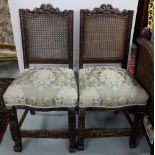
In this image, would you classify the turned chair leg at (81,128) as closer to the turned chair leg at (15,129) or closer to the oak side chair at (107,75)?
the oak side chair at (107,75)

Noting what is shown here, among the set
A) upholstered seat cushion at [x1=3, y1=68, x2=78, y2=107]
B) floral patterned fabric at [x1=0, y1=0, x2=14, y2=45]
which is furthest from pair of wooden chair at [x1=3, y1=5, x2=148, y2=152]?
floral patterned fabric at [x1=0, y1=0, x2=14, y2=45]

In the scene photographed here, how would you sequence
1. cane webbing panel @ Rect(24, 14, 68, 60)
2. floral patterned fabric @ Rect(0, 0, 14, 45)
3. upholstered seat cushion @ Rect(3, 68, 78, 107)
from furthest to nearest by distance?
floral patterned fabric @ Rect(0, 0, 14, 45)
cane webbing panel @ Rect(24, 14, 68, 60)
upholstered seat cushion @ Rect(3, 68, 78, 107)

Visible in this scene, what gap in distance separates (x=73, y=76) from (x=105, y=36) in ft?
1.26

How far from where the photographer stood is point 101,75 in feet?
4.92

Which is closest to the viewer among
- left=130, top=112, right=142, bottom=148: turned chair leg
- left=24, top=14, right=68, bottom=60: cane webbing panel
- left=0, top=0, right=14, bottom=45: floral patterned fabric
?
left=130, top=112, right=142, bottom=148: turned chair leg

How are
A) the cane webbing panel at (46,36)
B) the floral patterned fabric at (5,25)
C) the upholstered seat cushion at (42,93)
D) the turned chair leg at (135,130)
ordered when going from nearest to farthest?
the upholstered seat cushion at (42,93), the turned chair leg at (135,130), the cane webbing panel at (46,36), the floral patterned fabric at (5,25)

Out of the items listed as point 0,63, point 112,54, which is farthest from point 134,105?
point 0,63

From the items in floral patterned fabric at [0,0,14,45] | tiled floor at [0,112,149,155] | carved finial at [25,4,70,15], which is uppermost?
carved finial at [25,4,70,15]

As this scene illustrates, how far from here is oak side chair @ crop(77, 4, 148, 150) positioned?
1367mm

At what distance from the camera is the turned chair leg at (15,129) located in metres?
1.42

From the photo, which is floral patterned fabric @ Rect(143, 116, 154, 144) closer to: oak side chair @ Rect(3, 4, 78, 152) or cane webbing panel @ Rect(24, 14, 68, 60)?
oak side chair @ Rect(3, 4, 78, 152)

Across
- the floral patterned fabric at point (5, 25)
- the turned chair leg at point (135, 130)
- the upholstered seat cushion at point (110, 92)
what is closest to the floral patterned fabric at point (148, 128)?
the turned chair leg at point (135, 130)

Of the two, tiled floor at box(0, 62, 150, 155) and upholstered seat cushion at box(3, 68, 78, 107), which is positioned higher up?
upholstered seat cushion at box(3, 68, 78, 107)

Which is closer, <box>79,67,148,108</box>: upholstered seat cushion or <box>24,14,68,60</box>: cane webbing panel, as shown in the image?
<box>79,67,148,108</box>: upholstered seat cushion
